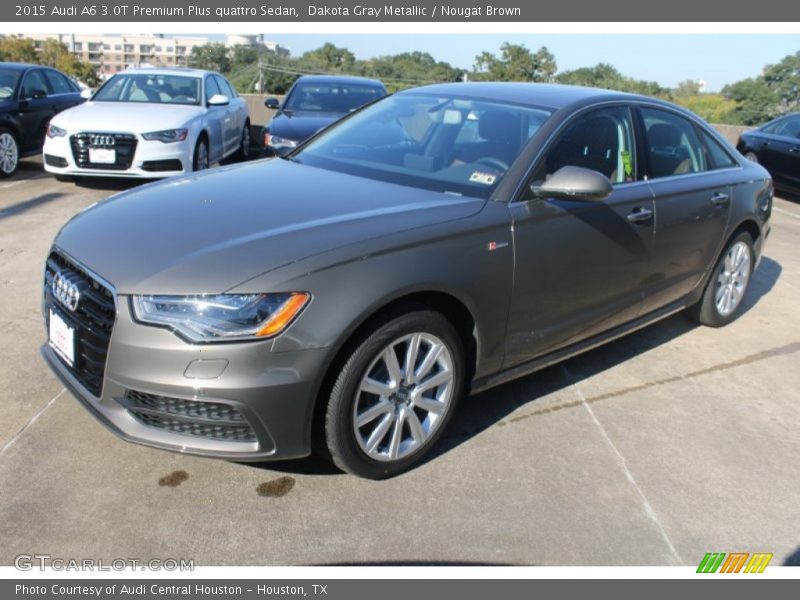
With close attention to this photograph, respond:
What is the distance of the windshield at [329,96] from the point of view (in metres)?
9.55

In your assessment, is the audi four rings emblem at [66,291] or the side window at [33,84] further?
the side window at [33,84]

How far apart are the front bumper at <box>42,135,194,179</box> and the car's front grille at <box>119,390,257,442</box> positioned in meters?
5.94

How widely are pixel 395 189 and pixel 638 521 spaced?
1.82m

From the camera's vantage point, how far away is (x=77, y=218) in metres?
3.27

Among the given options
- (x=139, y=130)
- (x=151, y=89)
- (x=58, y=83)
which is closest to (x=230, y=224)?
(x=139, y=130)

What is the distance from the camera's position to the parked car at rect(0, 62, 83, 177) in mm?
9016

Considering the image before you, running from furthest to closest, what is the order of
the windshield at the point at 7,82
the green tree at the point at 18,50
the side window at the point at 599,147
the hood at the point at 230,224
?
the green tree at the point at 18,50 < the windshield at the point at 7,82 < the side window at the point at 599,147 < the hood at the point at 230,224

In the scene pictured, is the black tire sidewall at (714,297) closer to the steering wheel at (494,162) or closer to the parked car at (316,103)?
the steering wheel at (494,162)

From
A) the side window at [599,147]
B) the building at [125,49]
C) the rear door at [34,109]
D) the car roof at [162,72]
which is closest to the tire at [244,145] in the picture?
the car roof at [162,72]

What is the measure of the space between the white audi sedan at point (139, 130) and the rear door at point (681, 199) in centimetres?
570

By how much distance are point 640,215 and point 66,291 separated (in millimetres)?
2962

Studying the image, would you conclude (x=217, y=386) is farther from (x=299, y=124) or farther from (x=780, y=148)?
(x=780, y=148)
